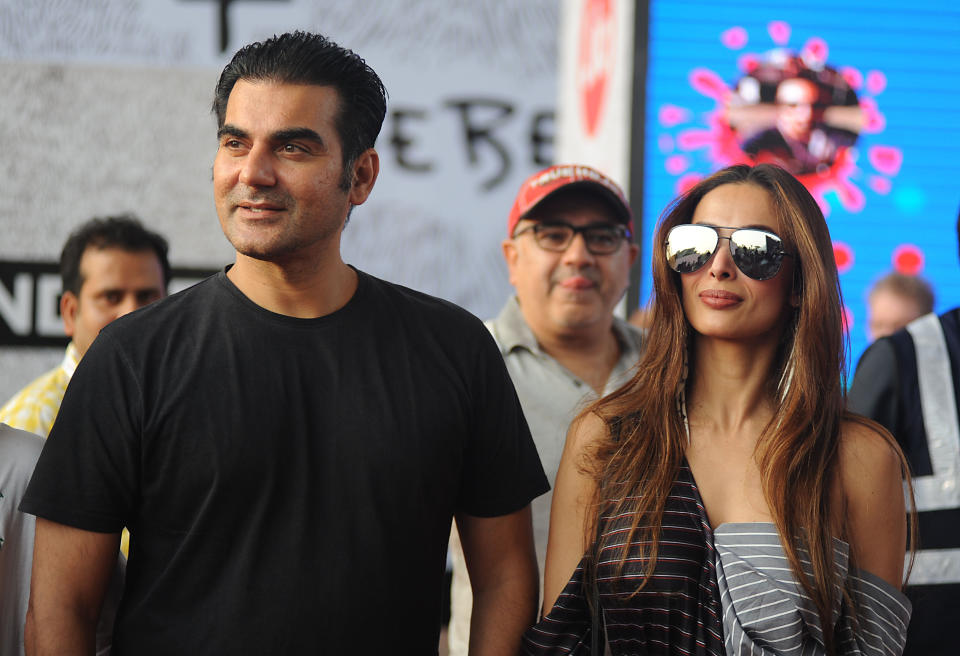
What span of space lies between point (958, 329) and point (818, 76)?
3.22 m

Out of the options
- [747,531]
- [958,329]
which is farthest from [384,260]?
[747,531]

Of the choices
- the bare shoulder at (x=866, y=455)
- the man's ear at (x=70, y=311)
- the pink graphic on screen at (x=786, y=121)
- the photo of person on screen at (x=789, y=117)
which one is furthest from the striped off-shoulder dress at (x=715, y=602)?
the photo of person on screen at (x=789, y=117)

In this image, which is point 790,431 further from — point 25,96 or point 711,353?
point 25,96

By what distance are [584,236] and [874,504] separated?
1.33 metres

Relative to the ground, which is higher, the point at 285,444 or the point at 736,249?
the point at 736,249

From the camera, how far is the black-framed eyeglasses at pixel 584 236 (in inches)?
128

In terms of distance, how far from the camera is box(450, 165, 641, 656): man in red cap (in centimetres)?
316

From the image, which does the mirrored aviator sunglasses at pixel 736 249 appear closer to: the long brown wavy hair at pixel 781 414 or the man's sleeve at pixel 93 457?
the long brown wavy hair at pixel 781 414

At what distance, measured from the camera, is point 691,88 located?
565cm

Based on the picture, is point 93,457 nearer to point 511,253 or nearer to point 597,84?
point 511,253

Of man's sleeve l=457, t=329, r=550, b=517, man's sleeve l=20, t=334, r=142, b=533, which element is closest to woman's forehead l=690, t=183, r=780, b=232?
man's sleeve l=457, t=329, r=550, b=517

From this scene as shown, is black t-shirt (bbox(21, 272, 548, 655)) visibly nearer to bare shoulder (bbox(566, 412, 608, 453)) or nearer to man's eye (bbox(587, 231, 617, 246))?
bare shoulder (bbox(566, 412, 608, 453))

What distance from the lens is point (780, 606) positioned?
80.9 inches

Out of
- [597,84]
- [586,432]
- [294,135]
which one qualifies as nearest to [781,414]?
[586,432]
